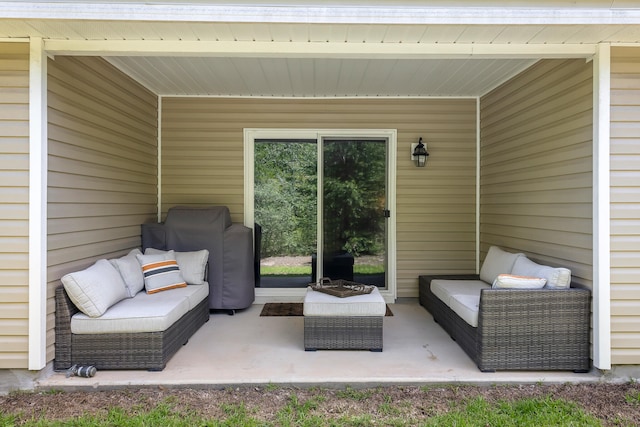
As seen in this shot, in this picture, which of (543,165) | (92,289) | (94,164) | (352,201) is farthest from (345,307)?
(94,164)

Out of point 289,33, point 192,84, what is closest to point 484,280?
point 289,33

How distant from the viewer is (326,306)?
346 centimetres

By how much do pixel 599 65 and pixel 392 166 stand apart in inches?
102

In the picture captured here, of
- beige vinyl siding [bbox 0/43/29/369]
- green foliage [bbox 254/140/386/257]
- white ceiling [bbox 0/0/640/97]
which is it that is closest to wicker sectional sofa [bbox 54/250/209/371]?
beige vinyl siding [bbox 0/43/29/369]

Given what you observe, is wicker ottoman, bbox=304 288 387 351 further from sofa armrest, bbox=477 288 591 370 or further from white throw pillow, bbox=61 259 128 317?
white throw pillow, bbox=61 259 128 317

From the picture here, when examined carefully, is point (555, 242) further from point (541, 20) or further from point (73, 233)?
point (73, 233)

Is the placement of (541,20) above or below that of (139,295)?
above

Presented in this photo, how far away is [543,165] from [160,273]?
3.80 meters

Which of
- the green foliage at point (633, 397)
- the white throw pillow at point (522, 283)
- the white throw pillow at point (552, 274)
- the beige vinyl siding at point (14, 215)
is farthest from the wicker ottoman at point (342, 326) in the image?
the beige vinyl siding at point (14, 215)

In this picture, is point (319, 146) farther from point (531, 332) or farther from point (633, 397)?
point (633, 397)

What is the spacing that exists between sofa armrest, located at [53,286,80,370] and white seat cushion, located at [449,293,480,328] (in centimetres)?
315

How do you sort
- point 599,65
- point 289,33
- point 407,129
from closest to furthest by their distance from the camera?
point 289,33 < point 599,65 < point 407,129

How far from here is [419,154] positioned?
16.8 feet

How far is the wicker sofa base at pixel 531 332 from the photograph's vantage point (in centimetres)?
306
